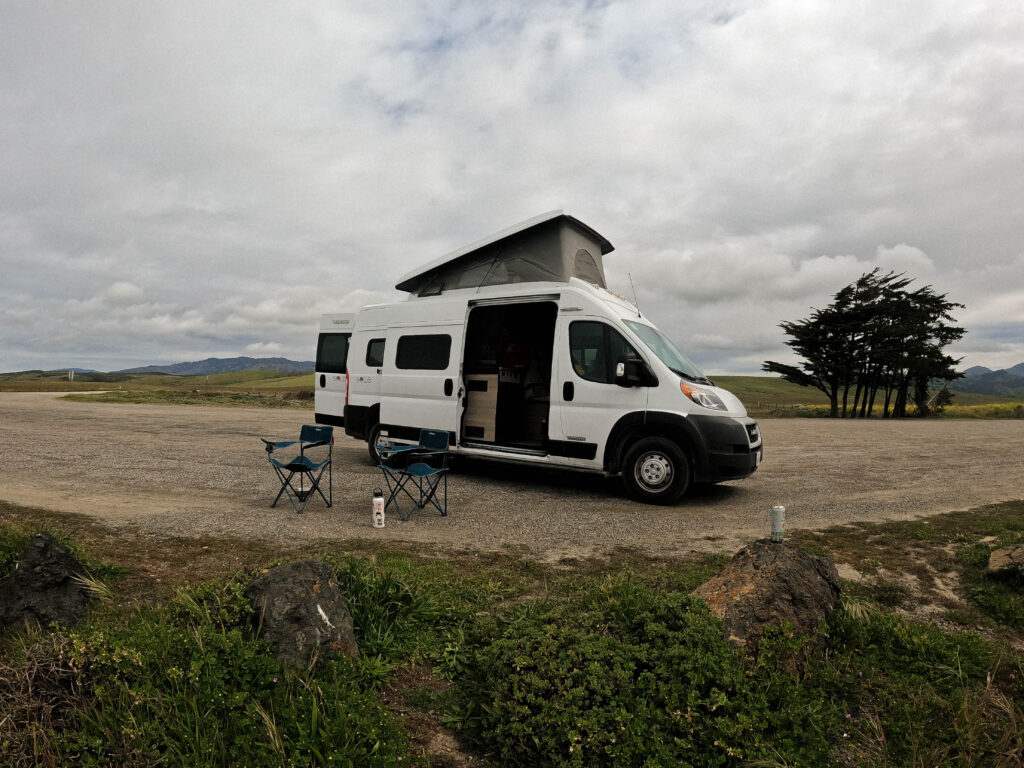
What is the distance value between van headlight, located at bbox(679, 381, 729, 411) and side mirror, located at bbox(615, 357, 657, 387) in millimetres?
374

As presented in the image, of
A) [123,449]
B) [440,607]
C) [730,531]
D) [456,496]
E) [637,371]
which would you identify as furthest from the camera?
[123,449]

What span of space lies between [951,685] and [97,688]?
13.5 feet

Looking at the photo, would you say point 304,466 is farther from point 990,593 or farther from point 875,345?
point 875,345

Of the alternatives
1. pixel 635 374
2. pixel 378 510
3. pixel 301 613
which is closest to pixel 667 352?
pixel 635 374

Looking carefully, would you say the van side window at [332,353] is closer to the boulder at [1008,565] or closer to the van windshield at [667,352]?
the van windshield at [667,352]

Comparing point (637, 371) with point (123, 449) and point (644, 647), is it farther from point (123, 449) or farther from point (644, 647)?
point (123, 449)

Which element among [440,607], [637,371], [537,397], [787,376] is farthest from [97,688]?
[787,376]

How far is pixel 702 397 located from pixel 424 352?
4319 mm

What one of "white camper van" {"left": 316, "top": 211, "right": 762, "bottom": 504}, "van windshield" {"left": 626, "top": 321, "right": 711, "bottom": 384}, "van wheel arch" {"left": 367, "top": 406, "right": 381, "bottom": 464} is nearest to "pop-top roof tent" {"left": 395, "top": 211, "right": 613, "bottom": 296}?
"white camper van" {"left": 316, "top": 211, "right": 762, "bottom": 504}

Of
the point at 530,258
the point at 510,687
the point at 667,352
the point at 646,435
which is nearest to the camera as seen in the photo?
the point at 510,687

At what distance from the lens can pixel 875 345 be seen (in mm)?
35562

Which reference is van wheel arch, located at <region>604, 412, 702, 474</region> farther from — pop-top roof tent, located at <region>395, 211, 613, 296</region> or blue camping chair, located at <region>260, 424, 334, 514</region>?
blue camping chair, located at <region>260, 424, 334, 514</region>

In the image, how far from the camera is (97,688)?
2.63m

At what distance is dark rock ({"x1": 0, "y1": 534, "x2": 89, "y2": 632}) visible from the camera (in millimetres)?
3369
